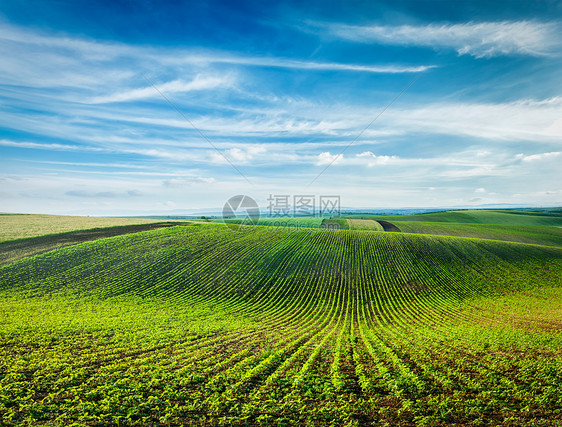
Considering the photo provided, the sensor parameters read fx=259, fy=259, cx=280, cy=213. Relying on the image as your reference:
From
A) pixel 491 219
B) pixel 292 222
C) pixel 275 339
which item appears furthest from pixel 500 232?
pixel 275 339

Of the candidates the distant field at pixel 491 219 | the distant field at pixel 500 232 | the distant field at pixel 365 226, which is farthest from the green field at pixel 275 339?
the distant field at pixel 491 219

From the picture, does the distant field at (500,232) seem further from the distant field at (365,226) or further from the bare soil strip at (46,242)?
the bare soil strip at (46,242)

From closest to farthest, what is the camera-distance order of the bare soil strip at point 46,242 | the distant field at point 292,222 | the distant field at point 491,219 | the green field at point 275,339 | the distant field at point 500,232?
the green field at point 275,339
the bare soil strip at point 46,242
the distant field at point 500,232
the distant field at point 292,222
the distant field at point 491,219

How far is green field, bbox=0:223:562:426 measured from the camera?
9188 millimetres

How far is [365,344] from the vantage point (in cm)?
1630

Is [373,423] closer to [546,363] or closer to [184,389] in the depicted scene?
[184,389]

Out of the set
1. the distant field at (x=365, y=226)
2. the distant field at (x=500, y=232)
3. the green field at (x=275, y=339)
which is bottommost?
the green field at (x=275, y=339)

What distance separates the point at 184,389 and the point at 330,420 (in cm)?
571

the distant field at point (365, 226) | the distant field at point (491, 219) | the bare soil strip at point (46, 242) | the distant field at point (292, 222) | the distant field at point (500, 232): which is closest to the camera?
the bare soil strip at point (46, 242)

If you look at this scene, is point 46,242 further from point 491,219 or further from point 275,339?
point 491,219

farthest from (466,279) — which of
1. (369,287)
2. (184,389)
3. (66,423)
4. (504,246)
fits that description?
(66,423)

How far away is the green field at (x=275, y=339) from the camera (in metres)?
9.19

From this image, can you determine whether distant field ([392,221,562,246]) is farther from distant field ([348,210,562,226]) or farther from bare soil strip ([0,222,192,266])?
bare soil strip ([0,222,192,266])

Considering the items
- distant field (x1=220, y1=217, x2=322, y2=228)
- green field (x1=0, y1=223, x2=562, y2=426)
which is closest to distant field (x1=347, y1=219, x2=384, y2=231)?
distant field (x1=220, y1=217, x2=322, y2=228)
